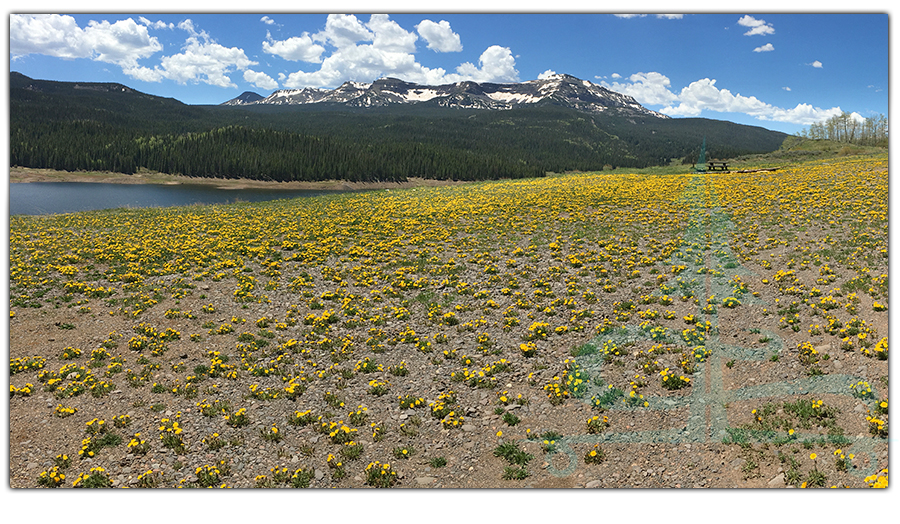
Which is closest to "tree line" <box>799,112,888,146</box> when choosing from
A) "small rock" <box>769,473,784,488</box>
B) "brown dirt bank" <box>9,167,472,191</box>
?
"small rock" <box>769,473,784,488</box>

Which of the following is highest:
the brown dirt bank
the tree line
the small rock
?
the brown dirt bank

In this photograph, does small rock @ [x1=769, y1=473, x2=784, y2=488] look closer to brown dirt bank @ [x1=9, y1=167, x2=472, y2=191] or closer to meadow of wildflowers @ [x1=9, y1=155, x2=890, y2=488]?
meadow of wildflowers @ [x1=9, y1=155, x2=890, y2=488]

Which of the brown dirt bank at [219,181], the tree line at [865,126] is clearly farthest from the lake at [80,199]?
the brown dirt bank at [219,181]

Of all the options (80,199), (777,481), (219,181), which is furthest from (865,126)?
(219,181)

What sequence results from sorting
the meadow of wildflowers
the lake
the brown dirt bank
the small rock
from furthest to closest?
1. the brown dirt bank
2. the lake
3. the meadow of wildflowers
4. the small rock

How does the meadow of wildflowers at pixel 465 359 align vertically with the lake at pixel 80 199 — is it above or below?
below

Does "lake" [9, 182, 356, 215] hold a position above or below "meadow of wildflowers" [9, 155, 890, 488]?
above

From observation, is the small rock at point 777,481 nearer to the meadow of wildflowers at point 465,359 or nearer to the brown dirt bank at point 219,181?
the meadow of wildflowers at point 465,359

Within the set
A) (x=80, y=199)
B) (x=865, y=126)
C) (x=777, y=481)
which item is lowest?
(x=777, y=481)

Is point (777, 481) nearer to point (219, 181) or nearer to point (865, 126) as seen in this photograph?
point (865, 126)

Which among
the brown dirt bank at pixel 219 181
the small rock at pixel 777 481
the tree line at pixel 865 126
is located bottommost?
the small rock at pixel 777 481

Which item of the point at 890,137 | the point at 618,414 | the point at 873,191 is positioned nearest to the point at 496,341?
the point at 618,414

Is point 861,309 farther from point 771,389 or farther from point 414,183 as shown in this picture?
point 414,183
